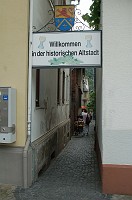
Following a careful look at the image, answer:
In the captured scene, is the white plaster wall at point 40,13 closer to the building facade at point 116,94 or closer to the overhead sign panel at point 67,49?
the overhead sign panel at point 67,49

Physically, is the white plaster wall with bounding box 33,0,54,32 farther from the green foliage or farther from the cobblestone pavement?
the cobblestone pavement

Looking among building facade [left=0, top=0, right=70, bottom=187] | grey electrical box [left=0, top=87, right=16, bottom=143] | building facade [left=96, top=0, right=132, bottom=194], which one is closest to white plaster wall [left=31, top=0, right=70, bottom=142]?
building facade [left=0, top=0, right=70, bottom=187]

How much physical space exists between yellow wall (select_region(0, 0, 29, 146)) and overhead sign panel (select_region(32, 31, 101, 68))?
31 centimetres

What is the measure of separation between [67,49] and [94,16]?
143 cm

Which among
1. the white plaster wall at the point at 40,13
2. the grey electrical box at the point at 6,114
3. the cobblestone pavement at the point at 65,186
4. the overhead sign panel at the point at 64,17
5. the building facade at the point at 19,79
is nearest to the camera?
the cobblestone pavement at the point at 65,186

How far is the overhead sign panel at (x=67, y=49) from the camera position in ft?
21.0

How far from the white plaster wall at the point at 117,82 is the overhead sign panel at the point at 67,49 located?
1.10 ft

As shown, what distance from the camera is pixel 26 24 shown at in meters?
6.80

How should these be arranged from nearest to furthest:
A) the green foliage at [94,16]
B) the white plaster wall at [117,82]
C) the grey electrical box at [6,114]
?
the white plaster wall at [117,82] → the grey electrical box at [6,114] → the green foliage at [94,16]

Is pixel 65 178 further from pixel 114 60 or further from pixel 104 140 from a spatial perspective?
pixel 114 60

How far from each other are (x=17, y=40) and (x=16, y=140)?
2186 millimetres

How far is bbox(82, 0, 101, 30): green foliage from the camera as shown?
23.7 ft

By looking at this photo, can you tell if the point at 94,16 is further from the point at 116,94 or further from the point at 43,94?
the point at 43,94

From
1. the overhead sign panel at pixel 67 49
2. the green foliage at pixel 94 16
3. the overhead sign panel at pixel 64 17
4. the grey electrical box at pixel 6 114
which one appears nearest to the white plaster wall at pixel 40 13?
the overhead sign panel at pixel 64 17
